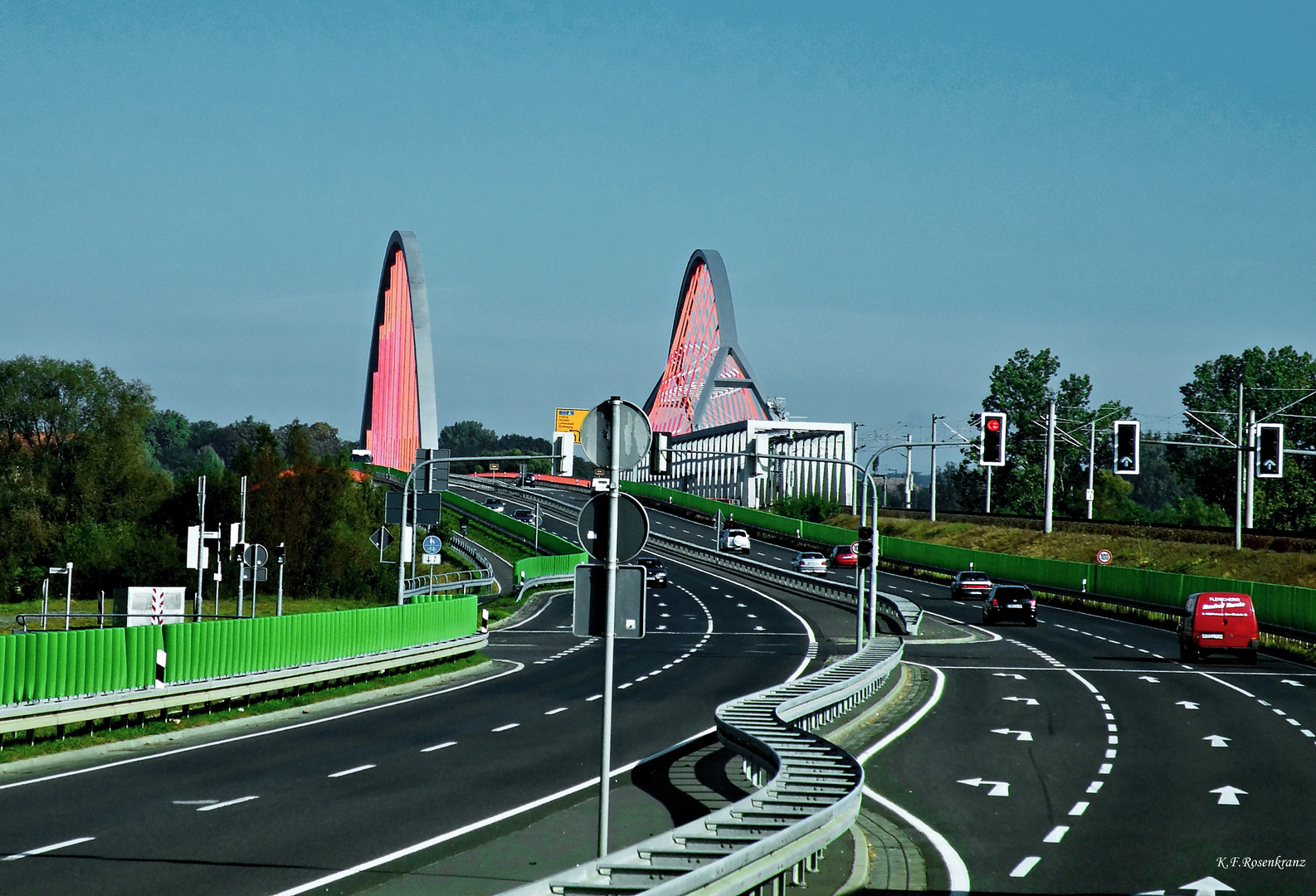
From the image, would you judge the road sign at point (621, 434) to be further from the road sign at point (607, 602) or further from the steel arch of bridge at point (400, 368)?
the steel arch of bridge at point (400, 368)

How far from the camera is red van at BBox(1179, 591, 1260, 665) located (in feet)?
130

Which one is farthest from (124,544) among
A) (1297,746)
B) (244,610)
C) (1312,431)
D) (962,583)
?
(1312,431)

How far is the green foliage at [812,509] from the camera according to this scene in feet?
392

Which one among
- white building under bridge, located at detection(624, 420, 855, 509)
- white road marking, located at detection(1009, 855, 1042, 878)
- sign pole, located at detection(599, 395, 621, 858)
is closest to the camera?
sign pole, located at detection(599, 395, 621, 858)

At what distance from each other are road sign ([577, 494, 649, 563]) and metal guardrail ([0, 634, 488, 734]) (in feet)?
41.4

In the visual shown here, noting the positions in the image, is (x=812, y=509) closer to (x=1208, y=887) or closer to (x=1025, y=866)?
(x=1025, y=866)

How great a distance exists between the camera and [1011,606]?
2180 inches

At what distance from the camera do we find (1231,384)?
463ft

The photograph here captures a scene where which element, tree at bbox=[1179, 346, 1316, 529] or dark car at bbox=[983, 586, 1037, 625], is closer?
dark car at bbox=[983, 586, 1037, 625]

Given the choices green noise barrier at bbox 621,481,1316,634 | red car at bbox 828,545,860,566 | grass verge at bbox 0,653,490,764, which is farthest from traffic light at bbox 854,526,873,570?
red car at bbox 828,545,860,566

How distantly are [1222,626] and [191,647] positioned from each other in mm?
27469

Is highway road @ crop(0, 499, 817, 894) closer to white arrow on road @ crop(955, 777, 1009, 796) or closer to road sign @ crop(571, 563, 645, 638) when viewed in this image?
road sign @ crop(571, 563, 645, 638)

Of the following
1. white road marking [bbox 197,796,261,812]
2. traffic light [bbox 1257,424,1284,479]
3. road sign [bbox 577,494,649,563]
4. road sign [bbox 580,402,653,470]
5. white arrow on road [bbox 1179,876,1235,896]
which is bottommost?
white road marking [bbox 197,796,261,812]

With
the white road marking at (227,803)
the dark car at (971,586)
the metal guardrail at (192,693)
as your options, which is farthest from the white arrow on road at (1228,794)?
the dark car at (971,586)
